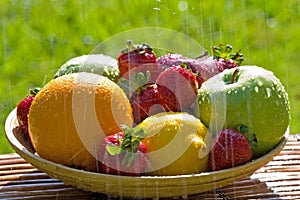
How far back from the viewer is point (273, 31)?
302 centimetres

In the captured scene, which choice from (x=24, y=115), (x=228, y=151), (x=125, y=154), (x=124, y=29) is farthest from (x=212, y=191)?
(x=124, y=29)

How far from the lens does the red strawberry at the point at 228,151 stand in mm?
1333

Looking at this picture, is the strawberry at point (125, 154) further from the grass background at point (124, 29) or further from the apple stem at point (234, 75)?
the grass background at point (124, 29)

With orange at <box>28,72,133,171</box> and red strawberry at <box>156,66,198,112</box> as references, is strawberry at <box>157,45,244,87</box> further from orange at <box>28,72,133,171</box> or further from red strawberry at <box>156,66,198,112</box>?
orange at <box>28,72,133,171</box>

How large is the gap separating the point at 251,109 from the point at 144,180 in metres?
0.30

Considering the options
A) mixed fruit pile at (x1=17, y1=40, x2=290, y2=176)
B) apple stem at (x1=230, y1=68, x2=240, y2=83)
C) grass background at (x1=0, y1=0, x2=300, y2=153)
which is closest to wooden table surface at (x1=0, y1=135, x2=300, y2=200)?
mixed fruit pile at (x1=17, y1=40, x2=290, y2=176)

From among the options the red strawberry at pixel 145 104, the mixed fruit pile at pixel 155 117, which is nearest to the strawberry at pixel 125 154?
the mixed fruit pile at pixel 155 117

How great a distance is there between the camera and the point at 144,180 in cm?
124

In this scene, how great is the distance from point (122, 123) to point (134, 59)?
→ 17 cm

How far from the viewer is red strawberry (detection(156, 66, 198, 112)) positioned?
4.70 ft

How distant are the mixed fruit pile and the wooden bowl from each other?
27 mm

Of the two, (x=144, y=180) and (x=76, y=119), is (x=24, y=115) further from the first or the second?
(x=144, y=180)

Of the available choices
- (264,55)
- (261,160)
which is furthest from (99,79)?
(264,55)

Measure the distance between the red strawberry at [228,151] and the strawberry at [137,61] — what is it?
224 millimetres
